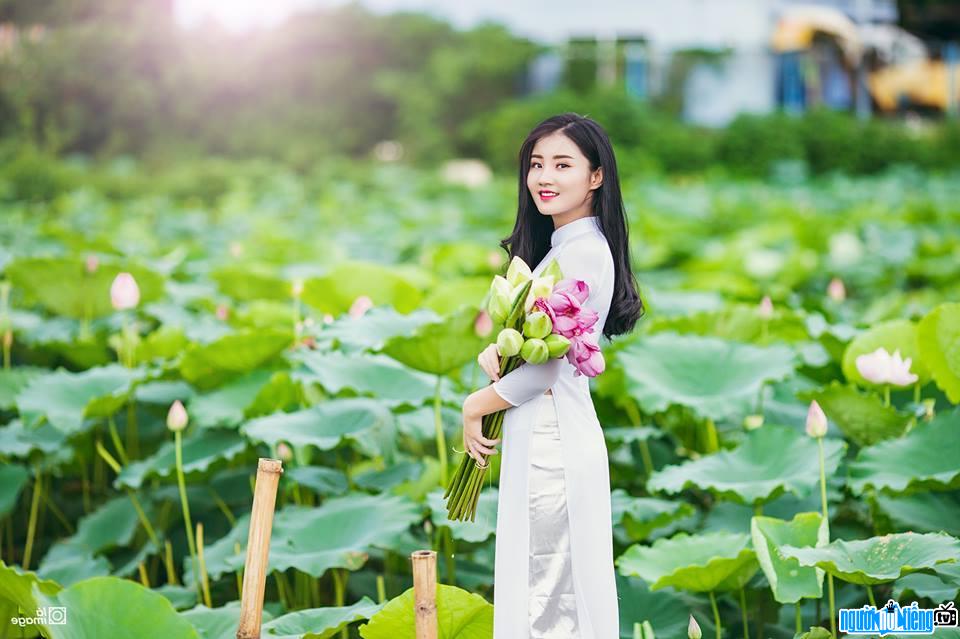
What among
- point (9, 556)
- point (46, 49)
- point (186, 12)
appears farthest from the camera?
point (186, 12)

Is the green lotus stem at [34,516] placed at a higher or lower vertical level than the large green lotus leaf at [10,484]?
lower

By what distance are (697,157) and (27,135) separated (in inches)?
337

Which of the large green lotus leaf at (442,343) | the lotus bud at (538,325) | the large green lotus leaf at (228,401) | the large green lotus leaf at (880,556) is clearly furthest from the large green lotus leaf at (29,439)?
the large green lotus leaf at (880,556)

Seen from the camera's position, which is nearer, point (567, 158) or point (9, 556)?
point (567, 158)

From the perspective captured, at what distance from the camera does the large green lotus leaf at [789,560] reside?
1514mm

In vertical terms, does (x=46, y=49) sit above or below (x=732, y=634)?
above

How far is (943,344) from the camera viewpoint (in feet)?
6.10

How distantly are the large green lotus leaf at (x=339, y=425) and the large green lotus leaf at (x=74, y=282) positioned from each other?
1.03 meters

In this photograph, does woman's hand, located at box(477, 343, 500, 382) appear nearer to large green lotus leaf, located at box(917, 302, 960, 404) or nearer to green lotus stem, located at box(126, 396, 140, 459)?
large green lotus leaf, located at box(917, 302, 960, 404)

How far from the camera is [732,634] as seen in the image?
1.85 metres

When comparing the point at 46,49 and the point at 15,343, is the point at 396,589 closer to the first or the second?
the point at 15,343

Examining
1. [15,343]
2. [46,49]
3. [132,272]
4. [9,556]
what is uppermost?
[46,49]

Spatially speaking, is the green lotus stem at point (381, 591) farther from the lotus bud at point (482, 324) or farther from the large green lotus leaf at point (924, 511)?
the large green lotus leaf at point (924, 511)

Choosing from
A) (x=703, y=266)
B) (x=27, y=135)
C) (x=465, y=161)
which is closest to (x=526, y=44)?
(x=465, y=161)
